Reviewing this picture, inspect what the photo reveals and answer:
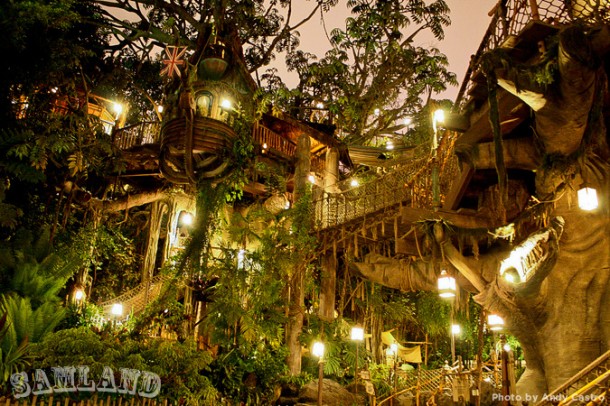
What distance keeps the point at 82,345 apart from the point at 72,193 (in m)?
7.06

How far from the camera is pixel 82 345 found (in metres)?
7.19

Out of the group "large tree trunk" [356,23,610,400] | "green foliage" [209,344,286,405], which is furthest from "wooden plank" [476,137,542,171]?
"green foliage" [209,344,286,405]

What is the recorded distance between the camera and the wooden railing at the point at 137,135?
15.2 metres

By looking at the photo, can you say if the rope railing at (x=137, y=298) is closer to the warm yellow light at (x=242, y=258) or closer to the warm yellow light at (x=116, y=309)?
the warm yellow light at (x=116, y=309)

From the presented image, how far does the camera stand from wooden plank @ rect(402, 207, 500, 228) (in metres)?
9.37

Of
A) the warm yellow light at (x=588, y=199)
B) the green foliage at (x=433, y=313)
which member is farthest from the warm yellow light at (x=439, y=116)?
the green foliage at (x=433, y=313)

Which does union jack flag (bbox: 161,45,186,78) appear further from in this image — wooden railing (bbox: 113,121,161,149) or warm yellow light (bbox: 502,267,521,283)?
warm yellow light (bbox: 502,267,521,283)

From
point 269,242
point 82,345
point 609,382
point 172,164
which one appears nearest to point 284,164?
point 269,242

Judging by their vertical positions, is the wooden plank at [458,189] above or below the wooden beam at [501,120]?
below

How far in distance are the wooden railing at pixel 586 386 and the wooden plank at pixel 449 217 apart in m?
3.53

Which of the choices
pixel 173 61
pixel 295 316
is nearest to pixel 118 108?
pixel 173 61

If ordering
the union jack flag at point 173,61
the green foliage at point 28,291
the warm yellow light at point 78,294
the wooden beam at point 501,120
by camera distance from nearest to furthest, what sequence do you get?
1. the green foliage at point 28,291
2. the wooden beam at point 501,120
3. the union jack flag at point 173,61
4. the warm yellow light at point 78,294

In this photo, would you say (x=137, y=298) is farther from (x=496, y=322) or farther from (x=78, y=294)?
(x=496, y=322)

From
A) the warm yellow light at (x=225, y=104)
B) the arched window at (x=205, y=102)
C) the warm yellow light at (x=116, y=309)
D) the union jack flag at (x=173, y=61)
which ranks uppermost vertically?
the warm yellow light at (x=225, y=104)
